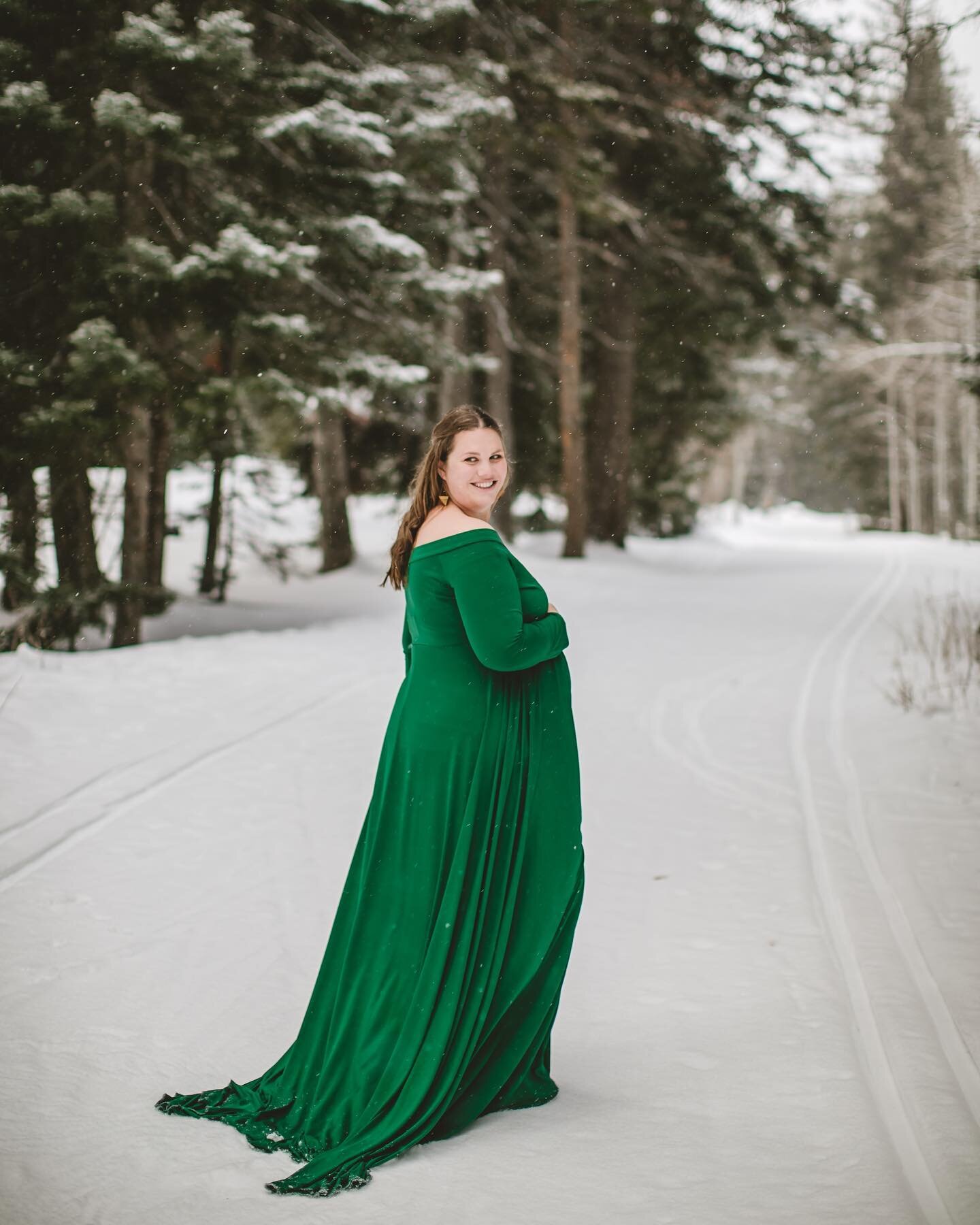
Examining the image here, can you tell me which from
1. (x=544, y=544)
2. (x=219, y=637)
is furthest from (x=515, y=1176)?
(x=544, y=544)

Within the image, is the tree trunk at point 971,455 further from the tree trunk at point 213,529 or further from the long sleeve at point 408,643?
the long sleeve at point 408,643

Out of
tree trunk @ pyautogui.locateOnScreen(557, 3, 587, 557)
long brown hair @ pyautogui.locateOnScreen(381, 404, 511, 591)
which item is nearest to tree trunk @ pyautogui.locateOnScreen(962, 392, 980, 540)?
tree trunk @ pyautogui.locateOnScreen(557, 3, 587, 557)

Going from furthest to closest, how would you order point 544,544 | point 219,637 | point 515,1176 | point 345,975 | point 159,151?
point 544,544
point 219,637
point 159,151
point 345,975
point 515,1176

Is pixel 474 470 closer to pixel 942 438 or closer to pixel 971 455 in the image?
pixel 971 455

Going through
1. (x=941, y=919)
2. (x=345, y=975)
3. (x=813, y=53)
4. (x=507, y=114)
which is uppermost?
(x=813, y=53)

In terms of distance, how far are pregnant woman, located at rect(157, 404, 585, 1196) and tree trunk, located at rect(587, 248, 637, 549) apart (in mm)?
23338

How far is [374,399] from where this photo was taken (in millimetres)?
20500

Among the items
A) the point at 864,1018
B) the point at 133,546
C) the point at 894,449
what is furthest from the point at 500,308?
the point at 894,449

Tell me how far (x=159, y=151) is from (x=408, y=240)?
298 cm

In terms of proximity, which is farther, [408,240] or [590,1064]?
[408,240]

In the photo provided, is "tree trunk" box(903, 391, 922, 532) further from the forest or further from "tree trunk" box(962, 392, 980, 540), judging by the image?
the forest

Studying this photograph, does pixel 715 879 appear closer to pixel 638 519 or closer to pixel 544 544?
pixel 544 544

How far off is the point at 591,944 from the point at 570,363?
717 inches

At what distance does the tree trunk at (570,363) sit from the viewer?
70.9ft
